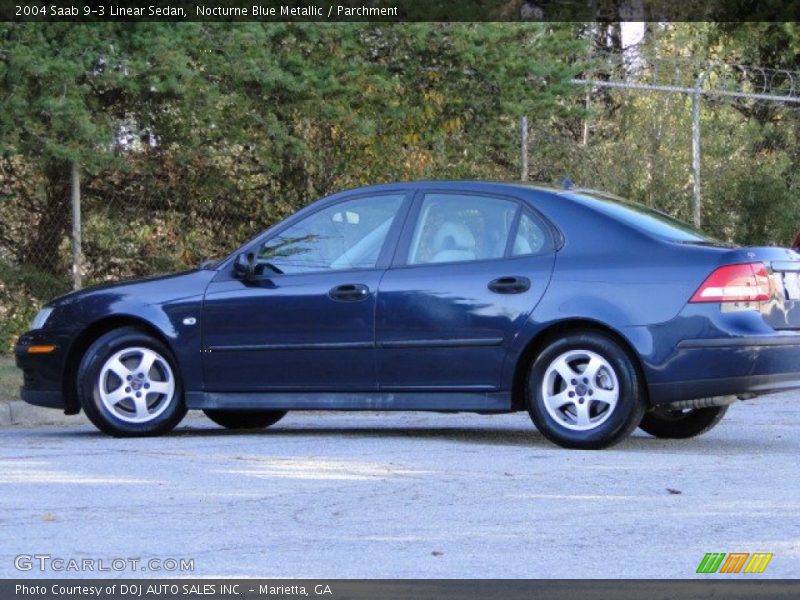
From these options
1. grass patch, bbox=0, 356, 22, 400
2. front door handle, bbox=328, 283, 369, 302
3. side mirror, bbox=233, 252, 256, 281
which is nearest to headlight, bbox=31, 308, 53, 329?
side mirror, bbox=233, 252, 256, 281

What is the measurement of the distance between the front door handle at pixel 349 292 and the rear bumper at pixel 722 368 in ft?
5.79

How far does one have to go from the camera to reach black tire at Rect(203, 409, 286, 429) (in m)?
11.4

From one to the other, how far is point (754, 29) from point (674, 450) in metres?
17.5

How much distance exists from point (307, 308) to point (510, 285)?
1.25m

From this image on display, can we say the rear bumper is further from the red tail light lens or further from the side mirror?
A: the side mirror

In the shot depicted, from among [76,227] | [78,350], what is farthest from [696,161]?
[78,350]

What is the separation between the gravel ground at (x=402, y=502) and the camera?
6.20 m

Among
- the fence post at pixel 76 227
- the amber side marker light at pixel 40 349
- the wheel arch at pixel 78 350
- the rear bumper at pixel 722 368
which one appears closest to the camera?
the rear bumper at pixel 722 368

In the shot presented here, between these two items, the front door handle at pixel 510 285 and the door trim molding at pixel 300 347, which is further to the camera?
the door trim molding at pixel 300 347

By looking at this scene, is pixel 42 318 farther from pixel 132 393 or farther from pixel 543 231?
pixel 543 231

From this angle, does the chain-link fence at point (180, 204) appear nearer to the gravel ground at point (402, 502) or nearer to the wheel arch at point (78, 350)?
the wheel arch at point (78, 350)

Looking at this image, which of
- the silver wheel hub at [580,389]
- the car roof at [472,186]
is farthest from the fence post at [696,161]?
the silver wheel hub at [580,389]

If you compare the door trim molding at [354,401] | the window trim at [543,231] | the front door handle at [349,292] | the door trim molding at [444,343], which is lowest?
the door trim molding at [354,401]

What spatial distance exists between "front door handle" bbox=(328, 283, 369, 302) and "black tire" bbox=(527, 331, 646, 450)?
110cm
